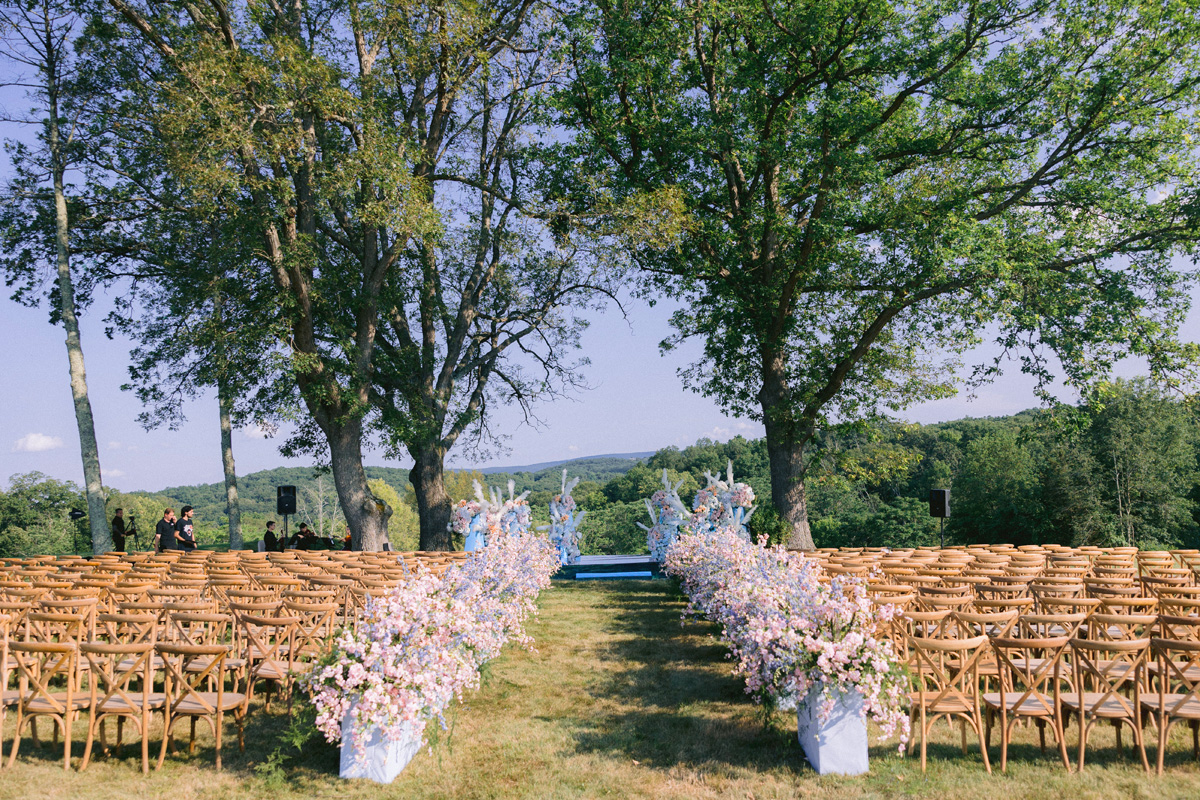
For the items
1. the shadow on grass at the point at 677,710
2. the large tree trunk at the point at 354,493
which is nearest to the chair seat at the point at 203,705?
the shadow on grass at the point at 677,710

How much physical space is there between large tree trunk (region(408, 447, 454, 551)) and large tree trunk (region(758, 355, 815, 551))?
24.7 ft

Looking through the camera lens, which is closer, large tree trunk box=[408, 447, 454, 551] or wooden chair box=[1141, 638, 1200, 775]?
wooden chair box=[1141, 638, 1200, 775]

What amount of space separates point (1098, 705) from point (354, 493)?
13.0 m

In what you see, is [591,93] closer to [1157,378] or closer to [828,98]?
[828,98]

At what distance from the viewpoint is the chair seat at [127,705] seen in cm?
428

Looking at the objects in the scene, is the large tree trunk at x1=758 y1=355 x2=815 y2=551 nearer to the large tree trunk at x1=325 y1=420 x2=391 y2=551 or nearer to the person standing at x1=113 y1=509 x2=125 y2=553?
the large tree trunk at x1=325 y1=420 x2=391 y2=551

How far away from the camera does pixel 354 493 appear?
14.4 metres

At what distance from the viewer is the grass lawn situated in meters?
3.95

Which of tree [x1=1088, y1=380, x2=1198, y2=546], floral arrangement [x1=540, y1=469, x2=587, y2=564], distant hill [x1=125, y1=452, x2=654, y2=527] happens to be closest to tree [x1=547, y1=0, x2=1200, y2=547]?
floral arrangement [x1=540, y1=469, x2=587, y2=564]

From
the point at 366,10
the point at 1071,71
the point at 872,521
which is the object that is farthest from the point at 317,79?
the point at 872,521

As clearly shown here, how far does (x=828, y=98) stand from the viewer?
1360 cm

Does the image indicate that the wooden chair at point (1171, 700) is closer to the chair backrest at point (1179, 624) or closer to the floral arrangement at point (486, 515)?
the chair backrest at point (1179, 624)

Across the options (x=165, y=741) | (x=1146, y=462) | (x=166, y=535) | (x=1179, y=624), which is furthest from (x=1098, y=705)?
(x=1146, y=462)

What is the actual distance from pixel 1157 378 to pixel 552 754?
12.9 meters
